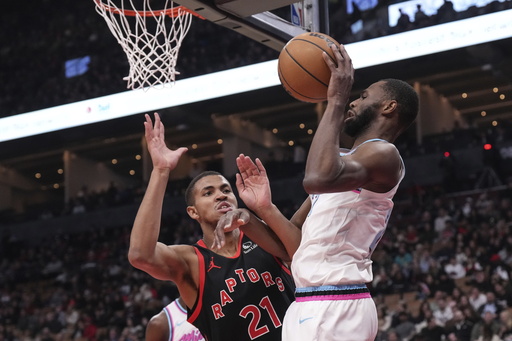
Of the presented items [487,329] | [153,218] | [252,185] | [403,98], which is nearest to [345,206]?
[403,98]

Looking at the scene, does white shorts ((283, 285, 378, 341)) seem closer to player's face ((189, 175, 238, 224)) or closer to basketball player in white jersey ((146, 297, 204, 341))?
player's face ((189, 175, 238, 224))

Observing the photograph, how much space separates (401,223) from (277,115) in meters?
7.87

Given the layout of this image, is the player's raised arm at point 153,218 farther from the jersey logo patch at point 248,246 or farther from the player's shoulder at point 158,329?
the player's shoulder at point 158,329

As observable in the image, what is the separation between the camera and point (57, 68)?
19.7m

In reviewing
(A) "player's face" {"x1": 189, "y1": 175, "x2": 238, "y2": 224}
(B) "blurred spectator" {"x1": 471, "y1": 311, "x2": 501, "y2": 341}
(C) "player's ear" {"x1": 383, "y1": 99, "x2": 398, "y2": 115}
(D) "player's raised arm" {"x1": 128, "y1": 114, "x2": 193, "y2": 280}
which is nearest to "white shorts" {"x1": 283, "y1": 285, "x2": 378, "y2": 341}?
(C) "player's ear" {"x1": 383, "y1": 99, "x2": 398, "y2": 115}

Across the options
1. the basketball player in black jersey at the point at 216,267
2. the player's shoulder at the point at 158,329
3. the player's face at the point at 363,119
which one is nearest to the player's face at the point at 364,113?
the player's face at the point at 363,119

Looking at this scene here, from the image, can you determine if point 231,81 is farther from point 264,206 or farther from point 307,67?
point 307,67

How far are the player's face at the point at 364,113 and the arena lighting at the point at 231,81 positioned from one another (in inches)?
295

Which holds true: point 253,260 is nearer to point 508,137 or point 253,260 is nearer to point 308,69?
point 308,69

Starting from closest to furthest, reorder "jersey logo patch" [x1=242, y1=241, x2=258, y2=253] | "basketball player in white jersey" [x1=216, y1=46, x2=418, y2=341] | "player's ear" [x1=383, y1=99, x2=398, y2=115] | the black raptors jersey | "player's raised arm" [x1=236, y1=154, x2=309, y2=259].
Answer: "basketball player in white jersey" [x1=216, y1=46, x2=418, y2=341] → "player's ear" [x1=383, y1=99, x2=398, y2=115] → "player's raised arm" [x1=236, y1=154, x2=309, y2=259] → the black raptors jersey → "jersey logo patch" [x1=242, y1=241, x2=258, y2=253]

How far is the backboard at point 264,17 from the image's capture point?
4.28 m

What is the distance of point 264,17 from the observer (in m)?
4.68

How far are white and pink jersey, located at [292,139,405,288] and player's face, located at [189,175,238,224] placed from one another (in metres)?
0.96

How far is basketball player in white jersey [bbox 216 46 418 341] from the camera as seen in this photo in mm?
2723
